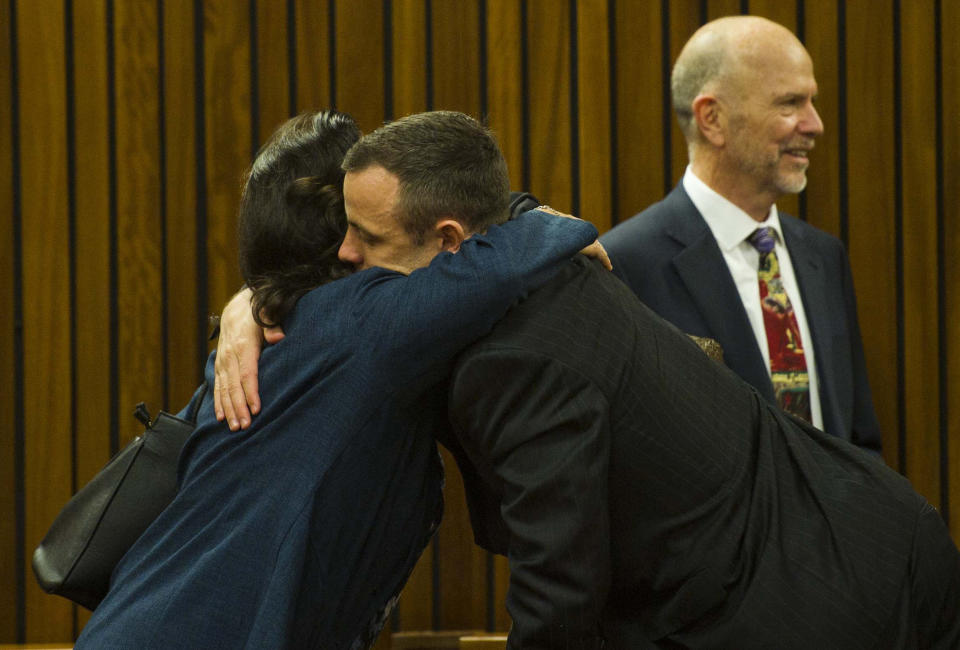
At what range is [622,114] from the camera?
2.80m

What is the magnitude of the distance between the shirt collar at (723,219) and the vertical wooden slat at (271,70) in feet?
3.44

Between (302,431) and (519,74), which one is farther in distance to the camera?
(519,74)

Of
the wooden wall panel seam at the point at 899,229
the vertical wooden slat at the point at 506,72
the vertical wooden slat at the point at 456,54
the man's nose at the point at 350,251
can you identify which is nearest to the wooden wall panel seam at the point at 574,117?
the vertical wooden slat at the point at 506,72

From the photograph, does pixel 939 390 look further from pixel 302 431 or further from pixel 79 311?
pixel 79 311

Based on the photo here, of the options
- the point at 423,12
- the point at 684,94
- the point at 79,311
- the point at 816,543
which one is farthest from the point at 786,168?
the point at 79,311

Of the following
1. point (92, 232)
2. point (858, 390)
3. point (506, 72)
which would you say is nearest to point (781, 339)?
point (858, 390)

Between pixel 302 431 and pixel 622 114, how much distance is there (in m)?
1.66

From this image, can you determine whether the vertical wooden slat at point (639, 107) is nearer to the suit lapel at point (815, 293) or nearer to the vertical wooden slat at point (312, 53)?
the suit lapel at point (815, 293)

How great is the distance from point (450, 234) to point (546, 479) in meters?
0.39

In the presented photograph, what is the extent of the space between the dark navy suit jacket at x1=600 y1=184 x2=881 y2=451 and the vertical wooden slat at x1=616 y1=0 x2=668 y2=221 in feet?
0.86

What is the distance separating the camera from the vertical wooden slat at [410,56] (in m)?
2.77

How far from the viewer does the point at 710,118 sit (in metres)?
2.57

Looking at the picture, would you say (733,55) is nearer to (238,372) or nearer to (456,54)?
(456,54)

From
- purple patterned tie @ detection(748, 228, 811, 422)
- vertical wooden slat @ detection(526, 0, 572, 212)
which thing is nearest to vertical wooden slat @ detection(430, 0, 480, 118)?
vertical wooden slat @ detection(526, 0, 572, 212)
